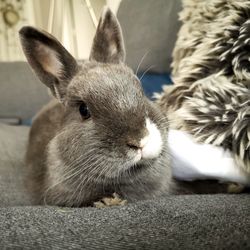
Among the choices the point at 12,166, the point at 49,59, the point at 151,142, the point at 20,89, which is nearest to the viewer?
the point at 151,142

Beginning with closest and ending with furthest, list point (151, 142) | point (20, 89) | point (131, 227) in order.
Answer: point (131, 227)
point (151, 142)
point (20, 89)

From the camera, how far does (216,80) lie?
1.01 m

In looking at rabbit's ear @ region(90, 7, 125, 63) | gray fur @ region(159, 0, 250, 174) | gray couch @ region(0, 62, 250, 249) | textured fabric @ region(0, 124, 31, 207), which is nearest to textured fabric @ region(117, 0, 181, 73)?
gray fur @ region(159, 0, 250, 174)

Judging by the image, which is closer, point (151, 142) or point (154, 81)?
point (151, 142)

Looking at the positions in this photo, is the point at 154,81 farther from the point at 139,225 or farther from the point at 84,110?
the point at 139,225

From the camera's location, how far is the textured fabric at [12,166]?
101 centimetres

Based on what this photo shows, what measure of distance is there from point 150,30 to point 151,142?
92 cm

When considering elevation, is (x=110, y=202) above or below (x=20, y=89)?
above

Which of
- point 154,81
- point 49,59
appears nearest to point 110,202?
point 49,59

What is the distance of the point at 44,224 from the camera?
657 mm

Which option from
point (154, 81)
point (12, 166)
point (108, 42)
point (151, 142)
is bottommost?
point (12, 166)

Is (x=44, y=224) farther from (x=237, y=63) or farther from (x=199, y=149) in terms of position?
(x=237, y=63)

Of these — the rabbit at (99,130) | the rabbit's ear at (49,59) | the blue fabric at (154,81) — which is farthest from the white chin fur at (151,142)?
the blue fabric at (154,81)

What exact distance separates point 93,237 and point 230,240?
20cm
